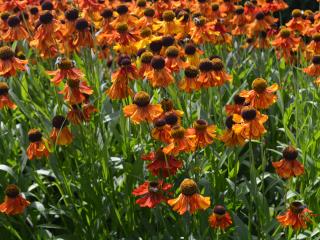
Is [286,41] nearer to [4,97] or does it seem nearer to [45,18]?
[45,18]

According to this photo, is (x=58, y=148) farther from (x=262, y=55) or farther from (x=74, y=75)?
(x=262, y=55)

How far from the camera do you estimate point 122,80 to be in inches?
94.0

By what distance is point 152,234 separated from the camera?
242 cm

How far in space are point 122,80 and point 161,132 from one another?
0.34m

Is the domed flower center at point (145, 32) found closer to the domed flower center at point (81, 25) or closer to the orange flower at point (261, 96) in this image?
the domed flower center at point (81, 25)

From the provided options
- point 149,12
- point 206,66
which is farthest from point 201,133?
point 149,12

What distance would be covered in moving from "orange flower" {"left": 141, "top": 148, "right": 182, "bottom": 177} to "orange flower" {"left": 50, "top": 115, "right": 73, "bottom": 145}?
36cm

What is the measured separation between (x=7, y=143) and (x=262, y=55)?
62.5 inches

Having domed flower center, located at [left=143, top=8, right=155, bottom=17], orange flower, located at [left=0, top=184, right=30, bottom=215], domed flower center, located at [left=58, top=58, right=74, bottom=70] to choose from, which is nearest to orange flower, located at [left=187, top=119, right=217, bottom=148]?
domed flower center, located at [left=58, top=58, right=74, bottom=70]

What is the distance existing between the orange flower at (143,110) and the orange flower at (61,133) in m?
0.30

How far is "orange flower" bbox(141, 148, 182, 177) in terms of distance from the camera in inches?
83.8

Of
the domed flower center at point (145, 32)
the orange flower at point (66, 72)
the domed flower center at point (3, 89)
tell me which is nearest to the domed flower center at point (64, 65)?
the orange flower at point (66, 72)

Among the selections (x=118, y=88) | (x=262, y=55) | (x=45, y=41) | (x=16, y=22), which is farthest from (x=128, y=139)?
(x=262, y=55)

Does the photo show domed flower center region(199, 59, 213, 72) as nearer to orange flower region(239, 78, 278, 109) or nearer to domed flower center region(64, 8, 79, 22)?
orange flower region(239, 78, 278, 109)
